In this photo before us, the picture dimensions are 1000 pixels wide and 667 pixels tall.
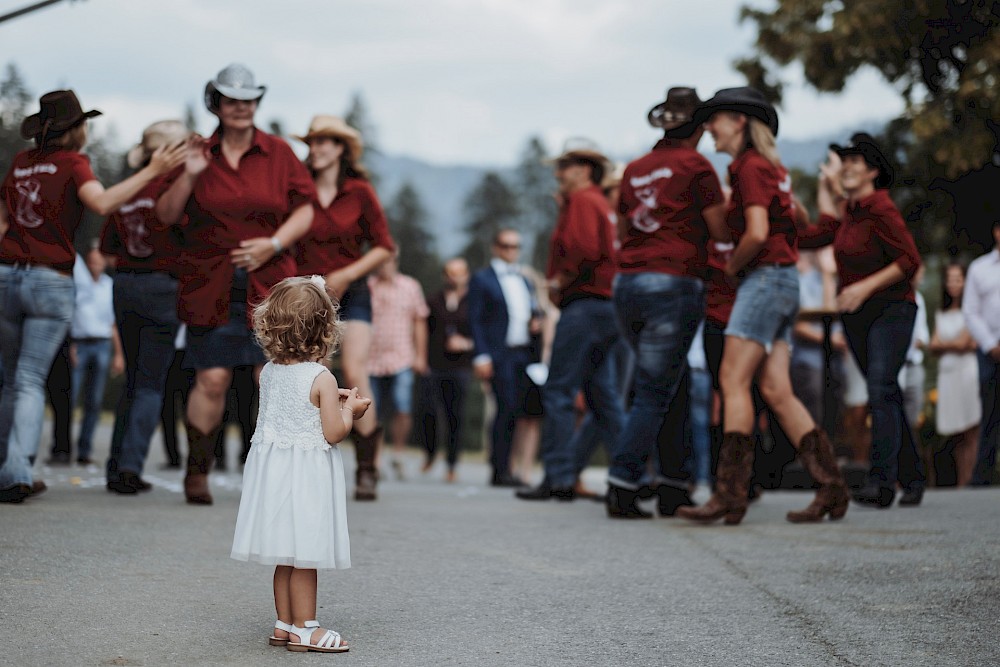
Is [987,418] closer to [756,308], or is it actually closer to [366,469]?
[756,308]

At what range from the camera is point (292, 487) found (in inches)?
170

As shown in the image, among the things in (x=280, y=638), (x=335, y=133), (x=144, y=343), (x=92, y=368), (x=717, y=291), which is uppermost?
(x=335, y=133)

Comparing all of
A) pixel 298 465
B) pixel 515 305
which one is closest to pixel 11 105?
pixel 515 305

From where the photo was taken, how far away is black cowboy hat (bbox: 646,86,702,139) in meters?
7.89

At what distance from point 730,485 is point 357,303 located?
2.72 m

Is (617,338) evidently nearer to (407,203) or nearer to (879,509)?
(879,509)

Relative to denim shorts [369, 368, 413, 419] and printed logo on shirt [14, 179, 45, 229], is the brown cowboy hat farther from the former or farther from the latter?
denim shorts [369, 368, 413, 419]

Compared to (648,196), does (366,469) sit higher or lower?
lower

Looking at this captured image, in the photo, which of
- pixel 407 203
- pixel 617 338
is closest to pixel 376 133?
pixel 407 203

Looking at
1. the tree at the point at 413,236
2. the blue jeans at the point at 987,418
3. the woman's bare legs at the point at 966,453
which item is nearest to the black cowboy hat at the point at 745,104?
the blue jeans at the point at 987,418

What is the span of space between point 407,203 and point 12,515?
4566 inches

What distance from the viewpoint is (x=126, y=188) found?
23.3 ft

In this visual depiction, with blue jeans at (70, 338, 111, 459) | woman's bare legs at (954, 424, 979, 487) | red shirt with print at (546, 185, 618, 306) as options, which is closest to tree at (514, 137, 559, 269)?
blue jeans at (70, 338, 111, 459)

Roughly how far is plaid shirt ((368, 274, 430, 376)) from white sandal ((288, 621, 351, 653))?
9.42 m
